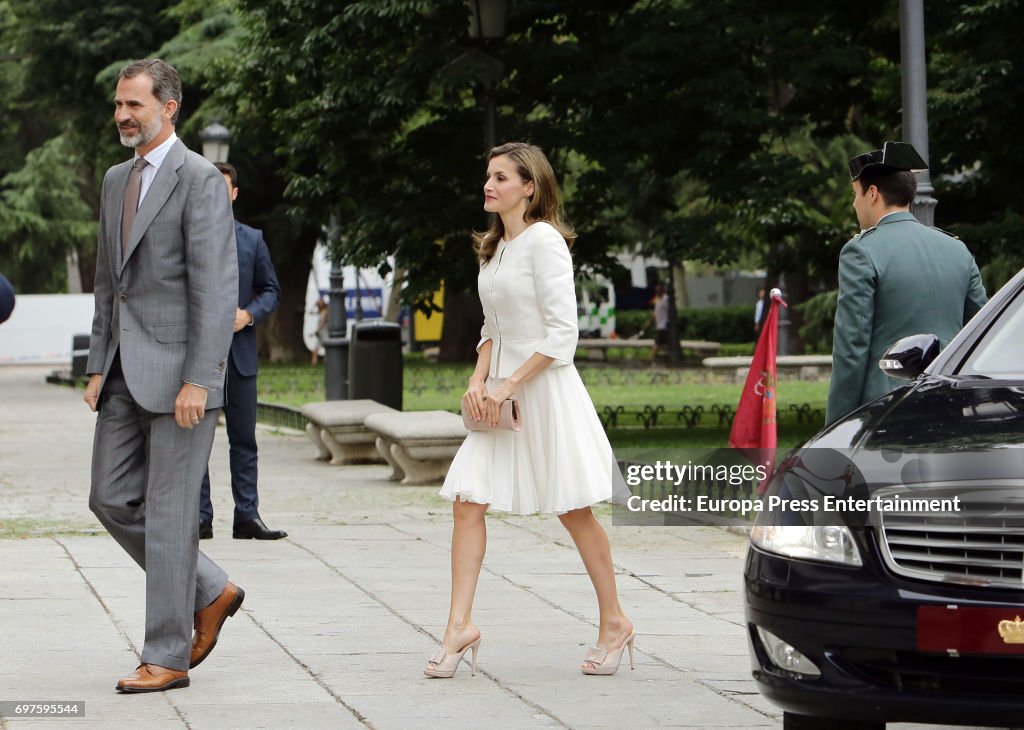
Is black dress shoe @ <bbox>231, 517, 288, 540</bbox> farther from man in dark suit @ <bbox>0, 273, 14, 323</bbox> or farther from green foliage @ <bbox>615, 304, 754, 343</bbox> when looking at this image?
green foliage @ <bbox>615, 304, 754, 343</bbox>

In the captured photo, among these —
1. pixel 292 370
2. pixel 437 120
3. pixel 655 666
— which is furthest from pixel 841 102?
pixel 292 370

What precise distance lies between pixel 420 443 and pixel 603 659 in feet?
21.2

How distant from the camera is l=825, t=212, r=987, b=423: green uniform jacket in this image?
6.63 meters

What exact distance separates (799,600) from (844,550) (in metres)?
0.17

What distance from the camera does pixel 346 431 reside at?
14.7 metres

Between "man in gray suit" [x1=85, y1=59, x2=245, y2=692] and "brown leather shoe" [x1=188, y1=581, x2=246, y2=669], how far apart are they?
17cm

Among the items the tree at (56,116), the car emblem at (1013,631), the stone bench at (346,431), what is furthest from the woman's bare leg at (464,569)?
the tree at (56,116)

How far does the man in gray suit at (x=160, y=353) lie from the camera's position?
5836 millimetres

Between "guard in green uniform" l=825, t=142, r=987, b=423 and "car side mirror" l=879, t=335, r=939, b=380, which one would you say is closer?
"car side mirror" l=879, t=335, r=939, b=380

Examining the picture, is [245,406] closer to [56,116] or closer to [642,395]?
[642,395]

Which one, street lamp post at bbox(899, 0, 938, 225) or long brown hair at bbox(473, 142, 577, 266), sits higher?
street lamp post at bbox(899, 0, 938, 225)

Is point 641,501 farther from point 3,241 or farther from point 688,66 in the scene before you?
point 3,241

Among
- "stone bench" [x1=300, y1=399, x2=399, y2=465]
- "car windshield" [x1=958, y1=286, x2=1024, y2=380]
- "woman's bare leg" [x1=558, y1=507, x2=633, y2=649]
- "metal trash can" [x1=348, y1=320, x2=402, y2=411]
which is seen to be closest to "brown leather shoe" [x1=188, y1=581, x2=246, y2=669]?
"woman's bare leg" [x1=558, y1=507, x2=633, y2=649]

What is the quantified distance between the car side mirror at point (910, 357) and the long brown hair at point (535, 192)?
115cm
